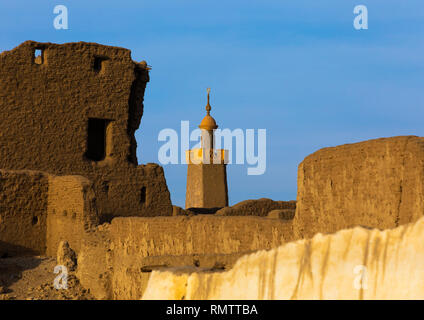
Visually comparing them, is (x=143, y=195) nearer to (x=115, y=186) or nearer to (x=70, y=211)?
(x=115, y=186)

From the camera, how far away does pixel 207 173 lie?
105ft

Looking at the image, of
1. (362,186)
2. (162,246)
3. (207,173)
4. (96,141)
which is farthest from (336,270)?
(207,173)

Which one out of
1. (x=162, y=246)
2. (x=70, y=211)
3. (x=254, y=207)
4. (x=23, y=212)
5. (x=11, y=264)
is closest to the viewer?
(x=162, y=246)

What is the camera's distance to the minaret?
31.8 meters

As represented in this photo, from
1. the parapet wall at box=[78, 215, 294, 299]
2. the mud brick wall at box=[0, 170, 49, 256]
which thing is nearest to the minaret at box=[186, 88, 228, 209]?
the mud brick wall at box=[0, 170, 49, 256]

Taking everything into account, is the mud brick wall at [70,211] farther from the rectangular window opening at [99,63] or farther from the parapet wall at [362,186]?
the parapet wall at [362,186]

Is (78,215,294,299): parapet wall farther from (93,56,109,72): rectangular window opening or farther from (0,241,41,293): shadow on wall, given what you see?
(93,56,109,72): rectangular window opening

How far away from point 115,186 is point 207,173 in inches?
580

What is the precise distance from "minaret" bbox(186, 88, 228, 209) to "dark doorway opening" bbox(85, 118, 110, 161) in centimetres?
1304

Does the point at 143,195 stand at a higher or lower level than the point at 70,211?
higher

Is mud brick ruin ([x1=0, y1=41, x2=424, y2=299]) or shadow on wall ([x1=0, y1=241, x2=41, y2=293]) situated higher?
mud brick ruin ([x1=0, y1=41, x2=424, y2=299])

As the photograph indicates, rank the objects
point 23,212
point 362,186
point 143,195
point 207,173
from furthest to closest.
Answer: point 207,173
point 143,195
point 23,212
point 362,186

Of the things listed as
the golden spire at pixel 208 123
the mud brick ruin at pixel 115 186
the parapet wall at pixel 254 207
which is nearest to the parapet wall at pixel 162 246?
the mud brick ruin at pixel 115 186
